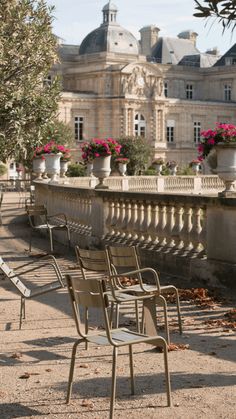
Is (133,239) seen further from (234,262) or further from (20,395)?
(20,395)

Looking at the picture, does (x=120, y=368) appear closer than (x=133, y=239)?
Yes

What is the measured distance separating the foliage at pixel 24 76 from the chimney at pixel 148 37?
84910 millimetres

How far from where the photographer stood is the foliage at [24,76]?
1327 cm

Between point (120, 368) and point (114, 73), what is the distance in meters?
75.8

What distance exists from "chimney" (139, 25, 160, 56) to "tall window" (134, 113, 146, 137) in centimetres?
1661

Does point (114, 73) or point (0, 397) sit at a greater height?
point (114, 73)

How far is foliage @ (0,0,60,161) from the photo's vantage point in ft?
43.6

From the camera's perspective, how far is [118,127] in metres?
81.4

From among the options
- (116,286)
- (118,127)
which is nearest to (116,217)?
(116,286)

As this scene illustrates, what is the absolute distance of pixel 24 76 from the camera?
44.8ft

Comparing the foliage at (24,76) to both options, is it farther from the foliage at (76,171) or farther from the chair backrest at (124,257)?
the foliage at (76,171)

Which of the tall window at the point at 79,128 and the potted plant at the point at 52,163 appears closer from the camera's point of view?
the potted plant at the point at 52,163

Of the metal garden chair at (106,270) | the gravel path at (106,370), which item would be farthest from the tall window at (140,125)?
the metal garden chair at (106,270)

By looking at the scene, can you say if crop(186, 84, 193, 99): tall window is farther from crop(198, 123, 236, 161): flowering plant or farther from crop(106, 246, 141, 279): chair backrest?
crop(106, 246, 141, 279): chair backrest
